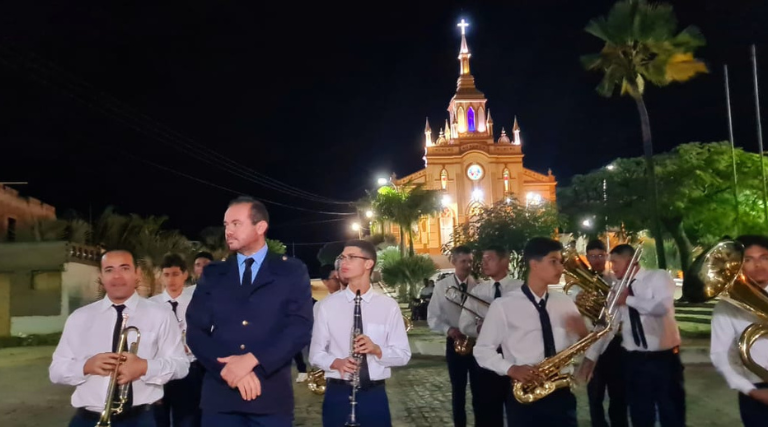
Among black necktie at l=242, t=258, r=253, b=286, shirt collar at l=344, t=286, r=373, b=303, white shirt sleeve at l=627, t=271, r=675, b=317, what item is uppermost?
black necktie at l=242, t=258, r=253, b=286

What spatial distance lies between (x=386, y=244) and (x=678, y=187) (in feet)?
110

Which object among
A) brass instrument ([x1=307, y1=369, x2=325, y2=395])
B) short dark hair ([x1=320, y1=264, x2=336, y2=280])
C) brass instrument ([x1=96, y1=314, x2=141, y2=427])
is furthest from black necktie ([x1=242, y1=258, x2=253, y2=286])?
short dark hair ([x1=320, y1=264, x2=336, y2=280])

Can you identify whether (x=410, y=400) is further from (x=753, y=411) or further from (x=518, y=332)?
(x=753, y=411)

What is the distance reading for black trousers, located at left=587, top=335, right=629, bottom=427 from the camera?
770 cm

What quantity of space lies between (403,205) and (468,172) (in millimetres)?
25353

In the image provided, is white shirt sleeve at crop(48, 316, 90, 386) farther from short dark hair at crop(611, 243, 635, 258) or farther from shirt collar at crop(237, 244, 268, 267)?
short dark hair at crop(611, 243, 635, 258)

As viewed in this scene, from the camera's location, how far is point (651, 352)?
6812 millimetres

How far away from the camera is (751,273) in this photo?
14.9 ft

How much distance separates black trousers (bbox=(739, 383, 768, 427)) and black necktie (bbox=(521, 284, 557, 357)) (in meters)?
1.28

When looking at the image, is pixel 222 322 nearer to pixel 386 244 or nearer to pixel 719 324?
pixel 719 324

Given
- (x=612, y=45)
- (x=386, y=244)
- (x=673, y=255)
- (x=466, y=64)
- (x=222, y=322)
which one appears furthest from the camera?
(x=466, y=64)

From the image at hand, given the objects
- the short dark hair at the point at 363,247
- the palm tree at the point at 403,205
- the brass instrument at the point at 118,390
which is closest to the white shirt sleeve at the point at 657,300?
the short dark hair at the point at 363,247

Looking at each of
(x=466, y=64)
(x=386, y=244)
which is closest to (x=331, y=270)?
(x=386, y=244)

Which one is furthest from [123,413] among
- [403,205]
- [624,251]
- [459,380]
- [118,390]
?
[403,205]
